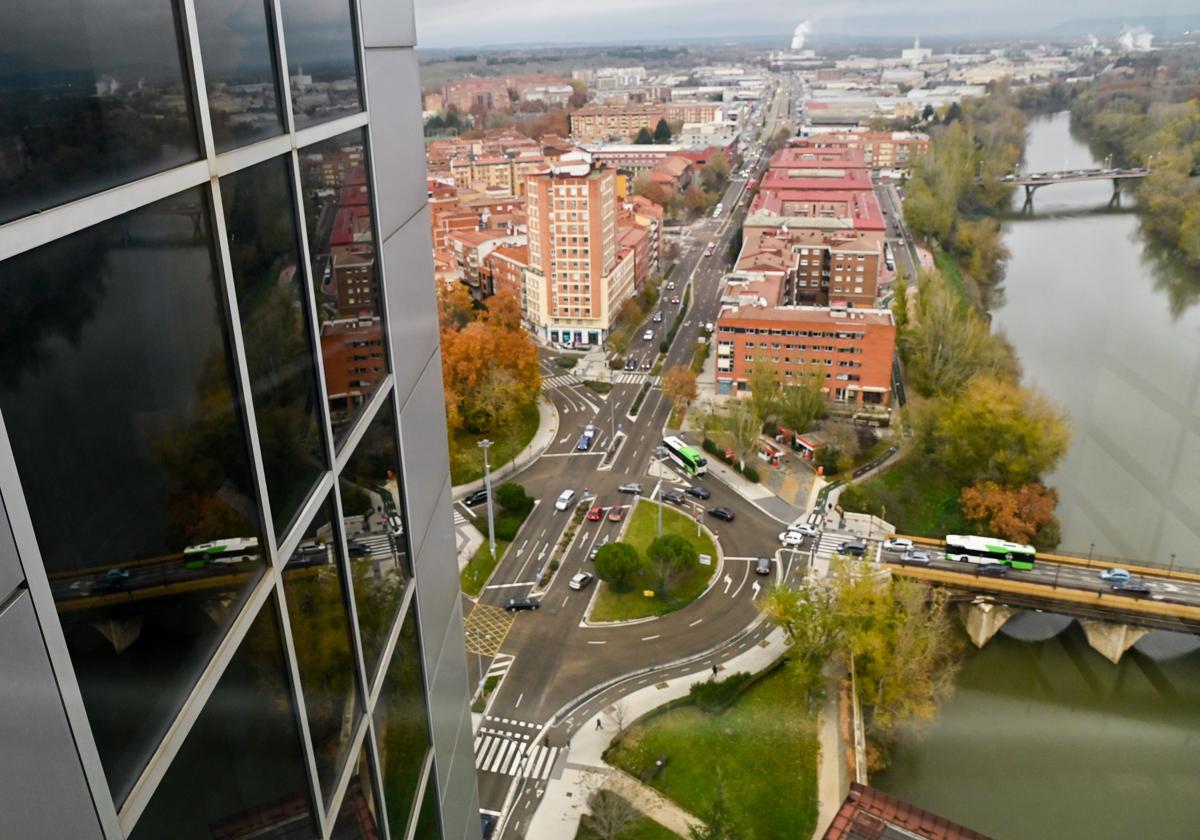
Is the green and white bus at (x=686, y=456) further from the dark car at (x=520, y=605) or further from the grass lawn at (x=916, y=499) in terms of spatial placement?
the dark car at (x=520, y=605)

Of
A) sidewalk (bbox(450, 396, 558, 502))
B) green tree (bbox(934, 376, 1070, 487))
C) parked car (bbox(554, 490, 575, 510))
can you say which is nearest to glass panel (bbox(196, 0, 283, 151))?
parked car (bbox(554, 490, 575, 510))

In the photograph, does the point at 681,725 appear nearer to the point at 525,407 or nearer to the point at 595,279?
the point at 525,407

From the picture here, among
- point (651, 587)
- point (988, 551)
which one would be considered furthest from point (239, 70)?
point (988, 551)

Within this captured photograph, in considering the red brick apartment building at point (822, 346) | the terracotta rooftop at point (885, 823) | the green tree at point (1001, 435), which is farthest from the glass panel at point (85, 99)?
the red brick apartment building at point (822, 346)

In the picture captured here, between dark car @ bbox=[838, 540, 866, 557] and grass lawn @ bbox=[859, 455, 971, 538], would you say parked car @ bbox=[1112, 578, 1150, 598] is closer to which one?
grass lawn @ bbox=[859, 455, 971, 538]

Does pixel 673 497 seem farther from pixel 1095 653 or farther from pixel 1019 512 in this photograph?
pixel 1095 653

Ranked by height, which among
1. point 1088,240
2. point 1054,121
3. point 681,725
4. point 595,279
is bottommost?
point 681,725

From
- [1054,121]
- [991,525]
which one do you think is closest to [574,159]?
[1054,121]
